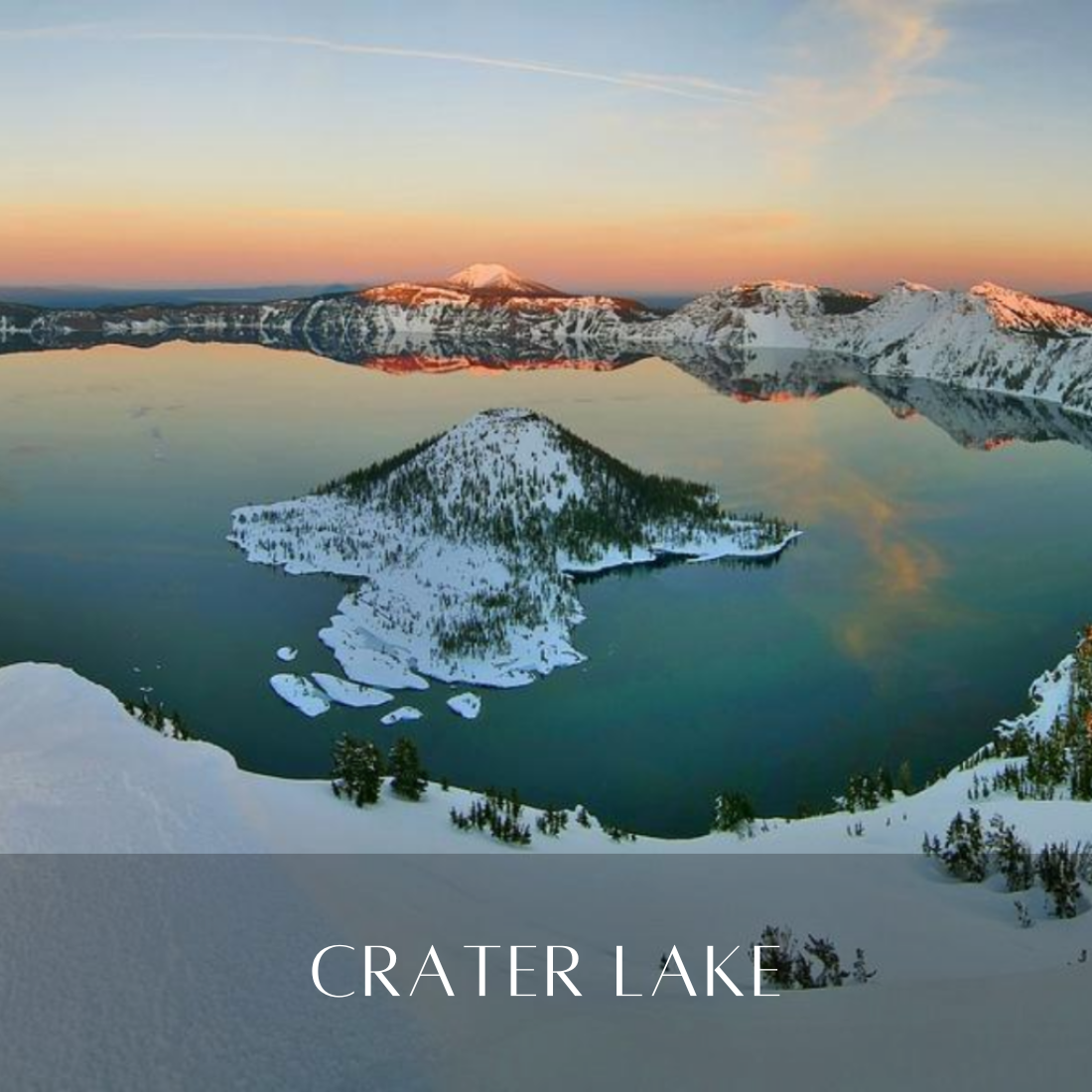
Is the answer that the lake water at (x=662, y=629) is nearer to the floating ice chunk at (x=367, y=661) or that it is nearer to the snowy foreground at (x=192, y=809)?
the floating ice chunk at (x=367, y=661)

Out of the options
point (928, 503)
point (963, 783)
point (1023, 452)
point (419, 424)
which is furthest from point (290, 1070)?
point (1023, 452)

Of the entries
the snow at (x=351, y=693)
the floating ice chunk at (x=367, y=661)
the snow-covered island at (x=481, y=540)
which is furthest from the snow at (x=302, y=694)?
the snow-covered island at (x=481, y=540)

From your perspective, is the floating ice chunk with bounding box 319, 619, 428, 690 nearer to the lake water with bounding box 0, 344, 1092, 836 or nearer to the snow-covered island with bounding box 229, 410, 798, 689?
the snow-covered island with bounding box 229, 410, 798, 689

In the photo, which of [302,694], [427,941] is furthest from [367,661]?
[427,941]

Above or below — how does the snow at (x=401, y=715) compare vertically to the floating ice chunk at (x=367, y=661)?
below

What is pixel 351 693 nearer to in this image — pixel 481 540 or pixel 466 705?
pixel 466 705

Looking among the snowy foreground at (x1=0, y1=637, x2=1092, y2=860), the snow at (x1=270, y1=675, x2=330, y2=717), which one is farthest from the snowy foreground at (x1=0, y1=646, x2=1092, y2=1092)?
the snow at (x1=270, y1=675, x2=330, y2=717)
